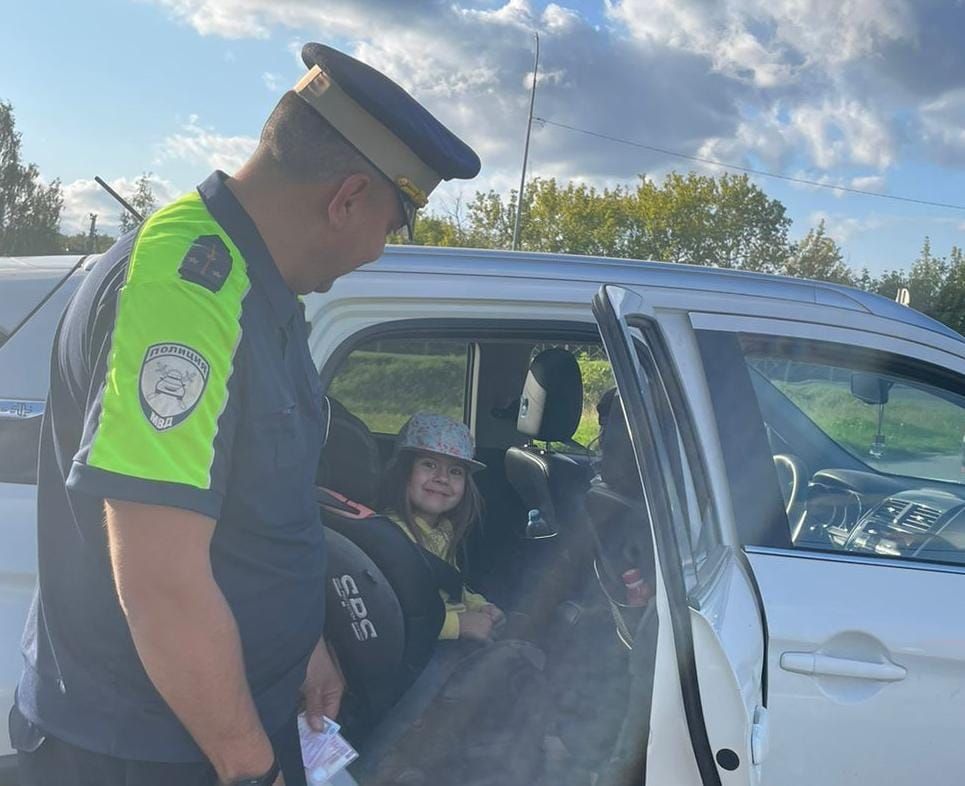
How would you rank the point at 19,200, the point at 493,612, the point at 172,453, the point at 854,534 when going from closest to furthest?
the point at 172,453, the point at 854,534, the point at 493,612, the point at 19,200

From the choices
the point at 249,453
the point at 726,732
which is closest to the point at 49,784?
the point at 249,453

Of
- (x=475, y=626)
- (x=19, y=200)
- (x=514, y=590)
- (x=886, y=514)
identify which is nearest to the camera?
(x=886, y=514)

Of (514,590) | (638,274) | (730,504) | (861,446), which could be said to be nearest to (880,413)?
(861,446)

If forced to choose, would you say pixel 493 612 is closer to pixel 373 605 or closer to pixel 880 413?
pixel 373 605

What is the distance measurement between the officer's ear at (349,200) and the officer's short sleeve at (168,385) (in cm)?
18

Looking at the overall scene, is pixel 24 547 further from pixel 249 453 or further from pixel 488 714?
pixel 488 714

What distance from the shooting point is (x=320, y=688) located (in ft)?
5.49

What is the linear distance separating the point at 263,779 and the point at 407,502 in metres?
1.60

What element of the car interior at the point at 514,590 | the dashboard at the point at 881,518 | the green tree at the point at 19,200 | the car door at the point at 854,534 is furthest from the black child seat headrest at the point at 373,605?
the green tree at the point at 19,200

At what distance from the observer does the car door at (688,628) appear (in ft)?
4.47

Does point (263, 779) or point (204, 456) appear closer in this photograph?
point (204, 456)

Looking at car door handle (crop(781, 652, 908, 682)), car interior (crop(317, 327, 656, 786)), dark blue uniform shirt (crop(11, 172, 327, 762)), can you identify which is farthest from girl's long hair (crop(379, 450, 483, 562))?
dark blue uniform shirt (crop(11, 172, 327, 762))

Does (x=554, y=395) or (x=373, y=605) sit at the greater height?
(x=554, y=395)

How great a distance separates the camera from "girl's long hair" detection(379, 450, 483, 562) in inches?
111
